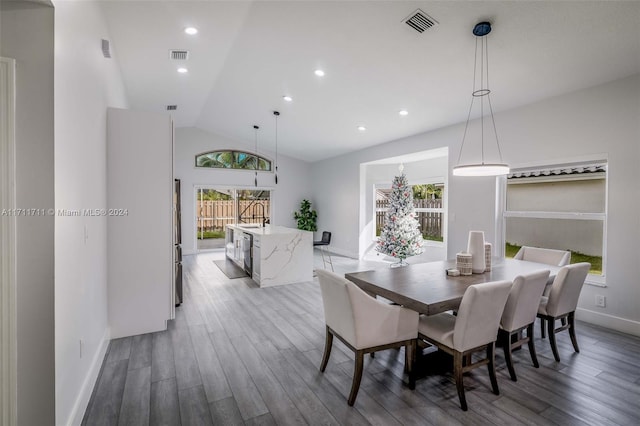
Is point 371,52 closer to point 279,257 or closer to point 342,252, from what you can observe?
point 279,257

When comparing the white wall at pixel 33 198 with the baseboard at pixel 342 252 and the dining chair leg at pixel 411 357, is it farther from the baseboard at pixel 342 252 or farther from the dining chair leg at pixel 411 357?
the baseboard at pixel 342 252

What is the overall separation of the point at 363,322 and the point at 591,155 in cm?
354

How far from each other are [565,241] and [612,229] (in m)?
0.60

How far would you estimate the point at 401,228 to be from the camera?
6039 millimetres

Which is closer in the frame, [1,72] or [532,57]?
[1,72]

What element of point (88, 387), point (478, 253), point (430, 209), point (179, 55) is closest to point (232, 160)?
point (179, 55)

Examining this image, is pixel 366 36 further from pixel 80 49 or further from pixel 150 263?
pixel 150 263

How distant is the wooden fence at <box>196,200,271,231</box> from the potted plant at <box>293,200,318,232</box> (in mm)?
1013

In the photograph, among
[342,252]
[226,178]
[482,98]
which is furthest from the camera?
[226,178]

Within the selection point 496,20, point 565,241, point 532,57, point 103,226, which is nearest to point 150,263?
point 103,226

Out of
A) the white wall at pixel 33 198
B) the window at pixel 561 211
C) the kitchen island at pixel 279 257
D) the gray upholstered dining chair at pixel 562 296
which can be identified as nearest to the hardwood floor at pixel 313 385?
the gray upholstered dining chair at pixel 562 296

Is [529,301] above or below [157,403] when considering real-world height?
above

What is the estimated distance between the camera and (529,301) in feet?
7.81

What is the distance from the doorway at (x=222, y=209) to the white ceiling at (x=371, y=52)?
3715 mm
